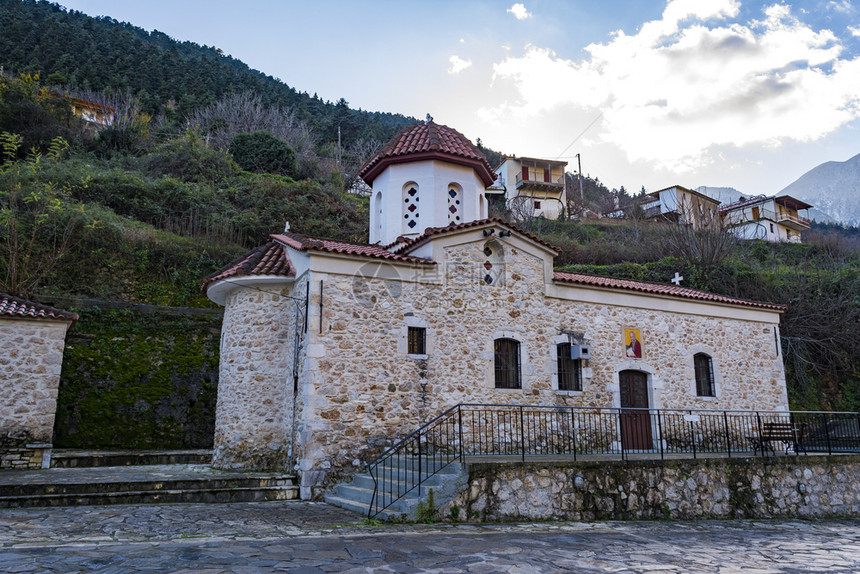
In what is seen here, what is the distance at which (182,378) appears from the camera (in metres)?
17.8

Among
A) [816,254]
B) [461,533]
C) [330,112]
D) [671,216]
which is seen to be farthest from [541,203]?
[461,533]

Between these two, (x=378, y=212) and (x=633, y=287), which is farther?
(x=378, y=212)

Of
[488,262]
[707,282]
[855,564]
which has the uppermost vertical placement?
[707,282]

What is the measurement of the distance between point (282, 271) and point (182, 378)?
7.75m

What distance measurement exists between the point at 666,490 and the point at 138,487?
378 inches

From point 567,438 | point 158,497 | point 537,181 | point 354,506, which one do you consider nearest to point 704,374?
point 567,438

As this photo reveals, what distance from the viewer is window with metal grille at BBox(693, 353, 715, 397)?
1548 centimetres

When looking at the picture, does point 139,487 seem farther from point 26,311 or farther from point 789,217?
point 789,217

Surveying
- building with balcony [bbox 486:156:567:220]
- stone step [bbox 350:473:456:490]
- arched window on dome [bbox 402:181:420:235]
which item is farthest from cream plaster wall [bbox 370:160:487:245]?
building with balcony [bbox 486:156:567:220]

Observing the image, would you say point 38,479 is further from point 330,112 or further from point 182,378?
point 330,112

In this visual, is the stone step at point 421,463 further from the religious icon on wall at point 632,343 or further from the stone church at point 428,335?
the religious icon on wall at point 632,343

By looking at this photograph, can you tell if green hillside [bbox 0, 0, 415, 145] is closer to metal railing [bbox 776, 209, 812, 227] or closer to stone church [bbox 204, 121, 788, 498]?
stone church [bbox 204, 121, 788, 498]

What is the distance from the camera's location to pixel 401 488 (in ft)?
31.6

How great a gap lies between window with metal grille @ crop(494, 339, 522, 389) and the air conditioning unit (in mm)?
1458
